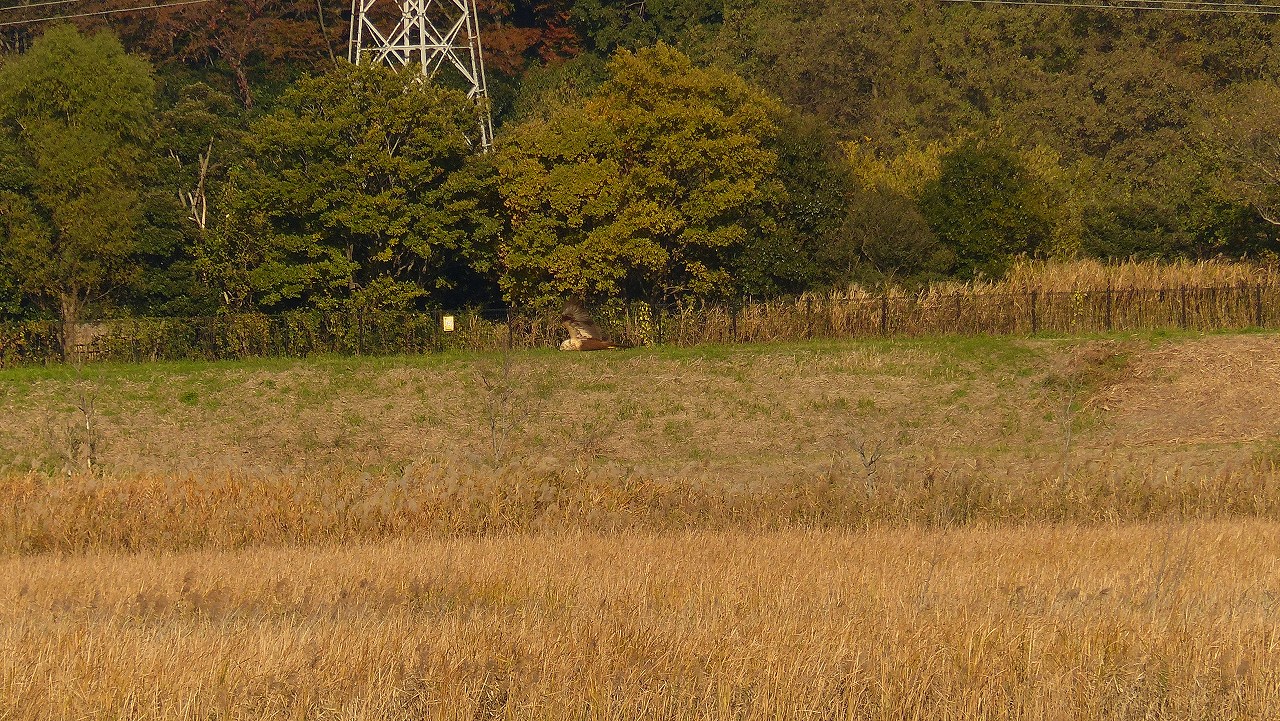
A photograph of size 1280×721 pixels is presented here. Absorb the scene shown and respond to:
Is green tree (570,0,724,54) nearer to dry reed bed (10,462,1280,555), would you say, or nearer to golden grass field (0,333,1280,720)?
golden grass field (0,333,1280,720)

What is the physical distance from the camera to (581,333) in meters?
38.4

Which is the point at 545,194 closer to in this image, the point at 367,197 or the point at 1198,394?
the point at 367,197

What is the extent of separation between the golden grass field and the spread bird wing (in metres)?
2.45

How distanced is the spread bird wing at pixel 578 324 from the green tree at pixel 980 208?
562 inches

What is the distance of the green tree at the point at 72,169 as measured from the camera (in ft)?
155

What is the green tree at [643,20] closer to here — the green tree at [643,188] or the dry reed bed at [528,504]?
the green tree at [643,188]

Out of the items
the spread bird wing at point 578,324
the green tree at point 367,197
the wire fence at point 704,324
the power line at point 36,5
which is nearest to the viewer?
the spread bird wing at point 578,324

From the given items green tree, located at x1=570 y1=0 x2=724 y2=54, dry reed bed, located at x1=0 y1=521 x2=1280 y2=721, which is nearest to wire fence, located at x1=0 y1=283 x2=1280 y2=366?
dry reed bed, located at x1=0 y1=521 x2=1280 y2=721

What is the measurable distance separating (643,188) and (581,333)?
625 centimetres

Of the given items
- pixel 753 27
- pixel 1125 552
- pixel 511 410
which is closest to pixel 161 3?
pixel 753 27

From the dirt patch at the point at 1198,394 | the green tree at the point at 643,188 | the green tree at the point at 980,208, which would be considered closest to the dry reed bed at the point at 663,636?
the dirt patch at the point at 1198,394

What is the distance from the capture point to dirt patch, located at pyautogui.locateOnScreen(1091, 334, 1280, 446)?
29859 mm

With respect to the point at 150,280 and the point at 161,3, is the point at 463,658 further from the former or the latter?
the point at 161,3

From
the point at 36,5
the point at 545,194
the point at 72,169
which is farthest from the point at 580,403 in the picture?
the point at 36,5
